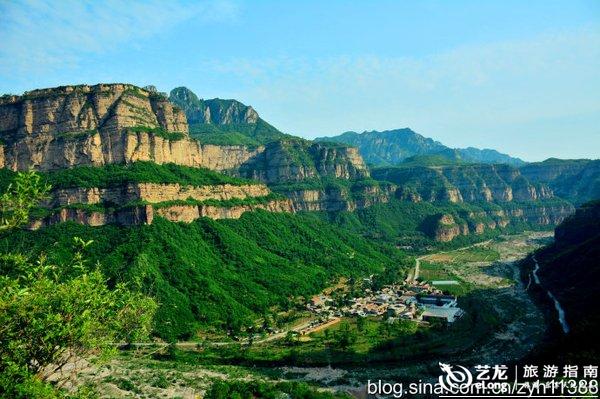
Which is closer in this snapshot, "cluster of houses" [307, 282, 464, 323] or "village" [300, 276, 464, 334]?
"village" [300, 276, 464, 334]

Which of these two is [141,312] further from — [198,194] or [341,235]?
[341,235]

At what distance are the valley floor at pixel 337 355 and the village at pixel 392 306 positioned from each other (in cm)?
329

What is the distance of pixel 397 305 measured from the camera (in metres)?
114

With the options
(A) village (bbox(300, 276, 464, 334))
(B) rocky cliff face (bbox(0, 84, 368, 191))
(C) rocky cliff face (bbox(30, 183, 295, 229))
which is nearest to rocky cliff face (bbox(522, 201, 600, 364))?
(A) village (bbox(300, 276, 464, 334))

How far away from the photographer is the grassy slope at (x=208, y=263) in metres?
92.6

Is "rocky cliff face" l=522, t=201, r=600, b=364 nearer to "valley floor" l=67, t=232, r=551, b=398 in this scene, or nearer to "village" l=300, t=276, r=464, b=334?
"valley floor" l=67, t=232, r=551, b=398

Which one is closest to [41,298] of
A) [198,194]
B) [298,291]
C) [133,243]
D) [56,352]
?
[56,352]

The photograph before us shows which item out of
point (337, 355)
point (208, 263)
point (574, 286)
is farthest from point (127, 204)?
point (574, 286)

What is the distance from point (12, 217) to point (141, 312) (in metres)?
7.45

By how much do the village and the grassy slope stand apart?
926 centimetres

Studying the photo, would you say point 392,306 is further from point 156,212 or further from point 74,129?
point 74,129

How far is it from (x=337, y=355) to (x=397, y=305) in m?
39.4

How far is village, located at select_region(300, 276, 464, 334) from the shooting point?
102 meters

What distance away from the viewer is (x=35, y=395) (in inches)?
699
